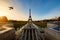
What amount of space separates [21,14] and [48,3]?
199 centimetres

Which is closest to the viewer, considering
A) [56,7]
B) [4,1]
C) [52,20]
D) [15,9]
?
[4,1]

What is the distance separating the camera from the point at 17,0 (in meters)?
6.33

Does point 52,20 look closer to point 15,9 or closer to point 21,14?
point 21,14

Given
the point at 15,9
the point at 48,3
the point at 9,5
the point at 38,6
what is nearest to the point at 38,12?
the point at 38,6

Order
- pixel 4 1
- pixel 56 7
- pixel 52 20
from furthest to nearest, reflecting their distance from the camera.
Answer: pixel 52 20 < pixel 56 7 < pixel 4 1

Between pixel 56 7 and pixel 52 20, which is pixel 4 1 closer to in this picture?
pixel 56 7

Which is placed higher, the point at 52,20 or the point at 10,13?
the point at 10,13

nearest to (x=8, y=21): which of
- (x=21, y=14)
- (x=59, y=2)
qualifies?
(x=21, y=14)

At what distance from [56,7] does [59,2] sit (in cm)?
40

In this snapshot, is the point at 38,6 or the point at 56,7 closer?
the point at 56,7

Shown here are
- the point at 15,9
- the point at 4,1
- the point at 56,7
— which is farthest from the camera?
the point at 15,9

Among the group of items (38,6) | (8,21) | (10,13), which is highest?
(38,6)

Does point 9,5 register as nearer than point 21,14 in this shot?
Yes

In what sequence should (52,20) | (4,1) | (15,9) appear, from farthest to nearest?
(52,20) < (15,9) < (4,1)
